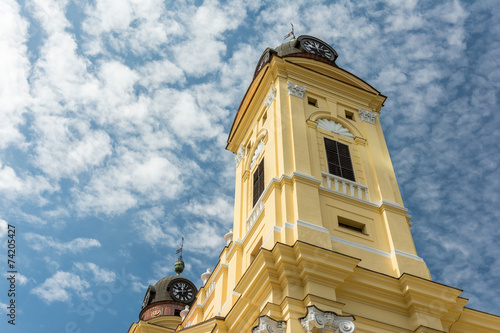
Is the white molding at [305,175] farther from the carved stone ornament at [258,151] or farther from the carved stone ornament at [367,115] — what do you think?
the carved stone ornament at [367,115]

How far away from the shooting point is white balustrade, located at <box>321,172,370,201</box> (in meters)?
20.2

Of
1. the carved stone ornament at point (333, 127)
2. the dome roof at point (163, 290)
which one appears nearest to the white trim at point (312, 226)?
the carved stone ornament at point (333, 127)

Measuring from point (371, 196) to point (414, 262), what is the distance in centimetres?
330

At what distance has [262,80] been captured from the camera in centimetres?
2570

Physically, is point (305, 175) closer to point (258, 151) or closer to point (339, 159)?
point (339, 159)

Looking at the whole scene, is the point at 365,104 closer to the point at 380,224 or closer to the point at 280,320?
the point at 380,224

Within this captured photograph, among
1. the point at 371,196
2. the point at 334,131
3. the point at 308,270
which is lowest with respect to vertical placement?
the point at 308,270

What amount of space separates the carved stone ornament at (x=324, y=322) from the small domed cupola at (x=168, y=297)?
23.2 m

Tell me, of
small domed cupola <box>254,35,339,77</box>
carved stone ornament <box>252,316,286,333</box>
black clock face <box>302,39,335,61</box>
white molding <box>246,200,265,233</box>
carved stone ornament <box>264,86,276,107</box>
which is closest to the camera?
carved stone ornament <box>252,316,286,333</box>

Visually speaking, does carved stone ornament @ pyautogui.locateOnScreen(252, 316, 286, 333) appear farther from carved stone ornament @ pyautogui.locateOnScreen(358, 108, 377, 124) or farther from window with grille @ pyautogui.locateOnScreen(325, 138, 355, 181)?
carved stone ornament @ pyautogui.locateOnScreen(358, 108, 377, 124)

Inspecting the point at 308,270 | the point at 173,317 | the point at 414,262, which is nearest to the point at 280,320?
the point at 308,270

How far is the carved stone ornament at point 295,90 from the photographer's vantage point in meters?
23.8

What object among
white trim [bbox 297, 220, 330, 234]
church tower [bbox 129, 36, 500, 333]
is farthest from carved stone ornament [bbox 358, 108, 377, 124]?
white trim [bbox 297, 220, 330, 234]

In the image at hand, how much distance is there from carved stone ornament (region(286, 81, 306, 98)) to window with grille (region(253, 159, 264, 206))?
11.7ft
